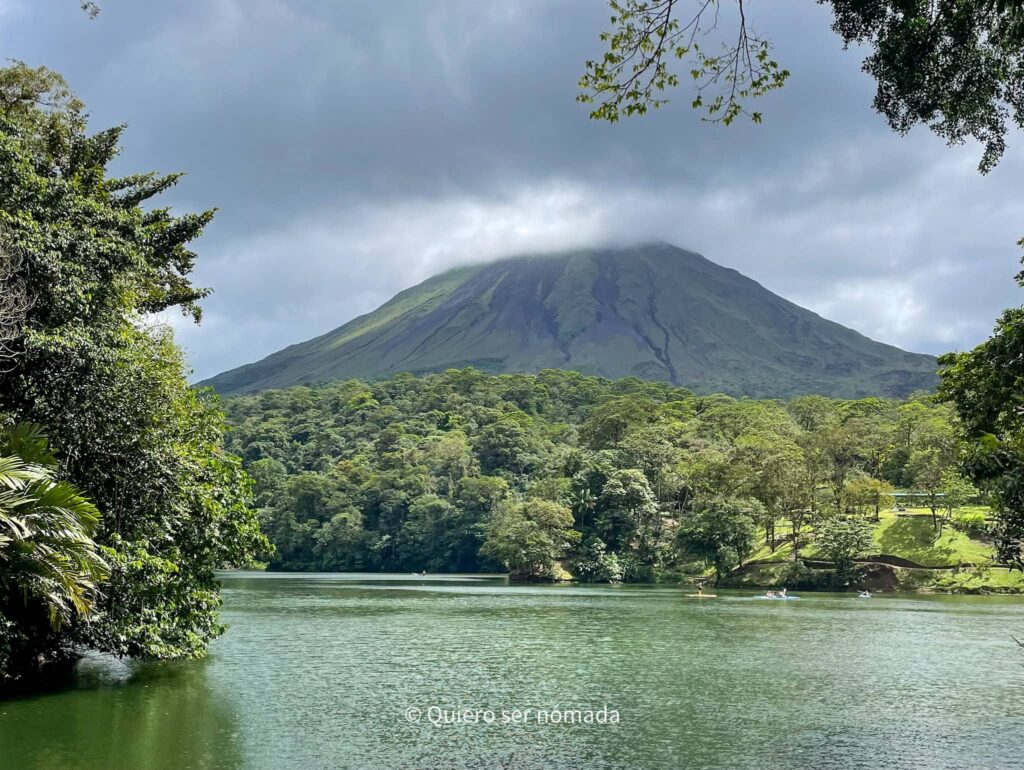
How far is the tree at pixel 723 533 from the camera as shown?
57.4m

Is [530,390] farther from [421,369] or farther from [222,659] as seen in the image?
[222,659]

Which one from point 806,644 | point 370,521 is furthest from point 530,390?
point 806,644

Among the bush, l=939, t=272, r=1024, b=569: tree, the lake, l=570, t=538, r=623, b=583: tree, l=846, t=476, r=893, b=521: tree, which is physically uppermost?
l=939, t=272, r=1024, b=569: tree

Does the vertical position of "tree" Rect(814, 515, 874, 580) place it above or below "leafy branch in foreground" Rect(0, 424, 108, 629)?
below

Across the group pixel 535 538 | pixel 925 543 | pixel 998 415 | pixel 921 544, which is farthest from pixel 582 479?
pixel 998 415

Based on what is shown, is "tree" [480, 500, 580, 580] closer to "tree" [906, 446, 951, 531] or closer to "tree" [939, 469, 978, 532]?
"tree" [906, 446, 951, 531]

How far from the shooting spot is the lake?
12789 millimetres

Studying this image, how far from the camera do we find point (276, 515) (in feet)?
290

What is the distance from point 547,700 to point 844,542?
134ft

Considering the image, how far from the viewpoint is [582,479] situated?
7206 cm

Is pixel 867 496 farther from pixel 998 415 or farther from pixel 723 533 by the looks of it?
pixel 998 415

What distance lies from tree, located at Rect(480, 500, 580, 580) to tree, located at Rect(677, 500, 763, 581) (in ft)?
35.3

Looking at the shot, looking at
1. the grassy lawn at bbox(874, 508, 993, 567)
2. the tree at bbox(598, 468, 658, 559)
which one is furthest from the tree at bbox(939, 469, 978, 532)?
the tree at bbox(598, 468, 658, 559)

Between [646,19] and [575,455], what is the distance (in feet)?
237
